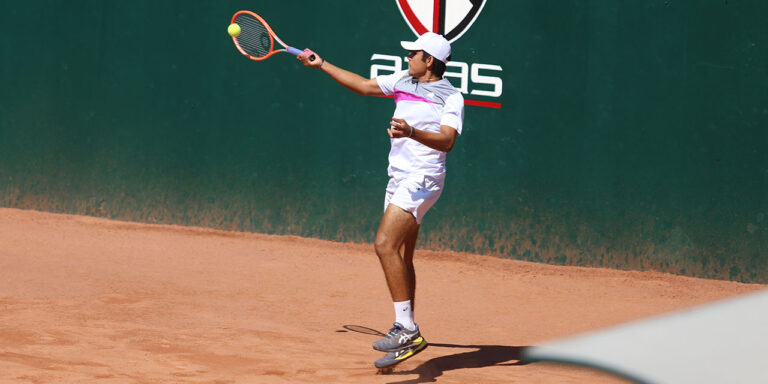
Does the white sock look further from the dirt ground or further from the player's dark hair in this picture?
the player's dark hair

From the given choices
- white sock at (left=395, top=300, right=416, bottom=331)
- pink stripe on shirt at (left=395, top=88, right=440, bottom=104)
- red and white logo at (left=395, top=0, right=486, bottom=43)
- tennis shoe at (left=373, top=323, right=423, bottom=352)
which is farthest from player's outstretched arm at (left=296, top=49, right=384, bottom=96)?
red and white logo at (left=395, top=0, right=486, bottom=43)

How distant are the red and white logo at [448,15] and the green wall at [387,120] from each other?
0.38 ft

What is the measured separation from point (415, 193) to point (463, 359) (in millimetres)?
1129

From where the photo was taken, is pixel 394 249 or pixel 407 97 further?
pixel 407 97

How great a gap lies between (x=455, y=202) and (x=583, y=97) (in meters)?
1.51

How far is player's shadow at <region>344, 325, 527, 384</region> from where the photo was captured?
5223 mm

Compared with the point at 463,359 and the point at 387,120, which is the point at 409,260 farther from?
the point at 387,120

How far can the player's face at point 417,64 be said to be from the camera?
5.34m

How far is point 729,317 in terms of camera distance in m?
1.56

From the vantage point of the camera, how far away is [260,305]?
6.72 meters

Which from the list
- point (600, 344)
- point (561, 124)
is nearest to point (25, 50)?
point (561, 124)

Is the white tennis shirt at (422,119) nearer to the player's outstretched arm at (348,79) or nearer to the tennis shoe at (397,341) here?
the player's outstretched arm at (348,79)

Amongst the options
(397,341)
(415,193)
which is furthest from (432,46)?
(397,341)

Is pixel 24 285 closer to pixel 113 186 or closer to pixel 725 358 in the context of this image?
pixel 113 186
